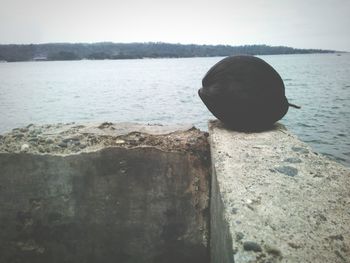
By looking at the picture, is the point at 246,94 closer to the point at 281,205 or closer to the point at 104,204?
the point at 281,205

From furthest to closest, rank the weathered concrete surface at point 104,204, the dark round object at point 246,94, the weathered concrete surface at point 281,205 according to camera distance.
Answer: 1. the dark round object at point 246,94
2. the weathered concrete surface at point 104,204
3. the weathered concrete surface at point 281,205

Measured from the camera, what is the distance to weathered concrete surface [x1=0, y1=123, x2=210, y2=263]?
3207 mm

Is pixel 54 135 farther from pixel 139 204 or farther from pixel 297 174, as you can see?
pixel 297 174

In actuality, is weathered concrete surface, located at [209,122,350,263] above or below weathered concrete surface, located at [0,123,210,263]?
above

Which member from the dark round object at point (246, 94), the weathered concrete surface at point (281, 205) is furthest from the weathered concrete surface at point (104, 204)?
the weathered concrete surface at point (281, 205)

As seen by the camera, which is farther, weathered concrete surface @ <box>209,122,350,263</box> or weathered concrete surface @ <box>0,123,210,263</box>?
weathered concrete surface @ <box>0,123,210,263</box>

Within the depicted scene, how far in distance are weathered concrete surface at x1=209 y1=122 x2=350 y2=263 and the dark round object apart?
610 mm

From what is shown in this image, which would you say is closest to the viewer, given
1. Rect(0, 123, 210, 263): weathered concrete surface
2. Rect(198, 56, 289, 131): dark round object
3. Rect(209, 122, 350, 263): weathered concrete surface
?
Rect(209, 122, 350, 263): weathered concrete surface

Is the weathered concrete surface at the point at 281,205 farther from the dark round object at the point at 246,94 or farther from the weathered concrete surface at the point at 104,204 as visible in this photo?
the weathered concrete surface at the point at 104,204

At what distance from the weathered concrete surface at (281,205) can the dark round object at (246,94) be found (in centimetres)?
61

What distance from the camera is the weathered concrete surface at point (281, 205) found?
1.50m

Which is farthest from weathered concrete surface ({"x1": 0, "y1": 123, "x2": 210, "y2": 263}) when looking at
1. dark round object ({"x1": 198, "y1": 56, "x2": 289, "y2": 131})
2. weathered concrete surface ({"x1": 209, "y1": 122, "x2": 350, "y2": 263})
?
weathered concrete surface ({"x1": 209, "y1": 122, "x2": 350, "y2": 263})

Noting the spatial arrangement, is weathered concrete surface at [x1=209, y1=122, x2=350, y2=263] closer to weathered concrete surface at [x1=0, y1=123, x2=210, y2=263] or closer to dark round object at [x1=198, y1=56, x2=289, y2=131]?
dark round object at [x1=198, y1=56, x2=289, y2=131]

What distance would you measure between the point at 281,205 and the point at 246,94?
5.63 feet
